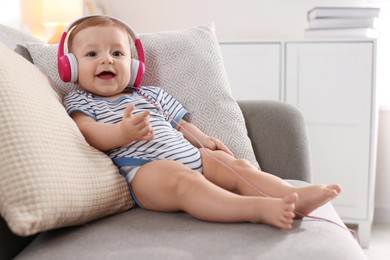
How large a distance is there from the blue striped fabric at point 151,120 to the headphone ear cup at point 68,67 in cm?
4

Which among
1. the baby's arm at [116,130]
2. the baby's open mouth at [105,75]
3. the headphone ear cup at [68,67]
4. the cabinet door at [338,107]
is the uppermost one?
the headphone ear cup at [68,67]

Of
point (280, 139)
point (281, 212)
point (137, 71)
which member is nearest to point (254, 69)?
point (280, 139)

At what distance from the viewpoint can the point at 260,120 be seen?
1.42 m

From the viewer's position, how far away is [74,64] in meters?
1.21

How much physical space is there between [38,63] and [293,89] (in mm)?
1287

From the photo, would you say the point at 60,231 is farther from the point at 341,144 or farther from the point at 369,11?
the point at 369,11

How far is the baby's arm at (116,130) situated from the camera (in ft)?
3.28

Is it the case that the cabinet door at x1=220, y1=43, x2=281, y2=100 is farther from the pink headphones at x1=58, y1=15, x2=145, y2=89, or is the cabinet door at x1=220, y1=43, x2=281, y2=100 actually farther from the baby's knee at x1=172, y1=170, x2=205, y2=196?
the baby's knee at x1=172, y1=170, x2=205, y2=196

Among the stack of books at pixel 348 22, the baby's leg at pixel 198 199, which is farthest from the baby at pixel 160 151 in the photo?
the stack of books at pixel 348 22

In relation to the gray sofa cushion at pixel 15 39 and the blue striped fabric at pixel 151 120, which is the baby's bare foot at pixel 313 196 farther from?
the gray sofa cushion at pixel 15 39

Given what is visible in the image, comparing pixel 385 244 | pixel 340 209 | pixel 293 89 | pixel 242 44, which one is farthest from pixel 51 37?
pixel 385 244

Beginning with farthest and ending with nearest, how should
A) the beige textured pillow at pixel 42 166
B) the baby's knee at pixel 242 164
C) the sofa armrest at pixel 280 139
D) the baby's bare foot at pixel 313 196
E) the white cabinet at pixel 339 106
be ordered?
1. the white cabinet at pixel 339 106
2. the sofa armrest at pixel 280 139
3. the baby's knee at pixel 242 164
4. the baby's bare foot at pixel 313 196
5. the beige textured pillow at pixel 42 166

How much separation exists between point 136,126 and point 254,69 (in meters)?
1.40

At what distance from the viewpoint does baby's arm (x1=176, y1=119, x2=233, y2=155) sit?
4.07ft
